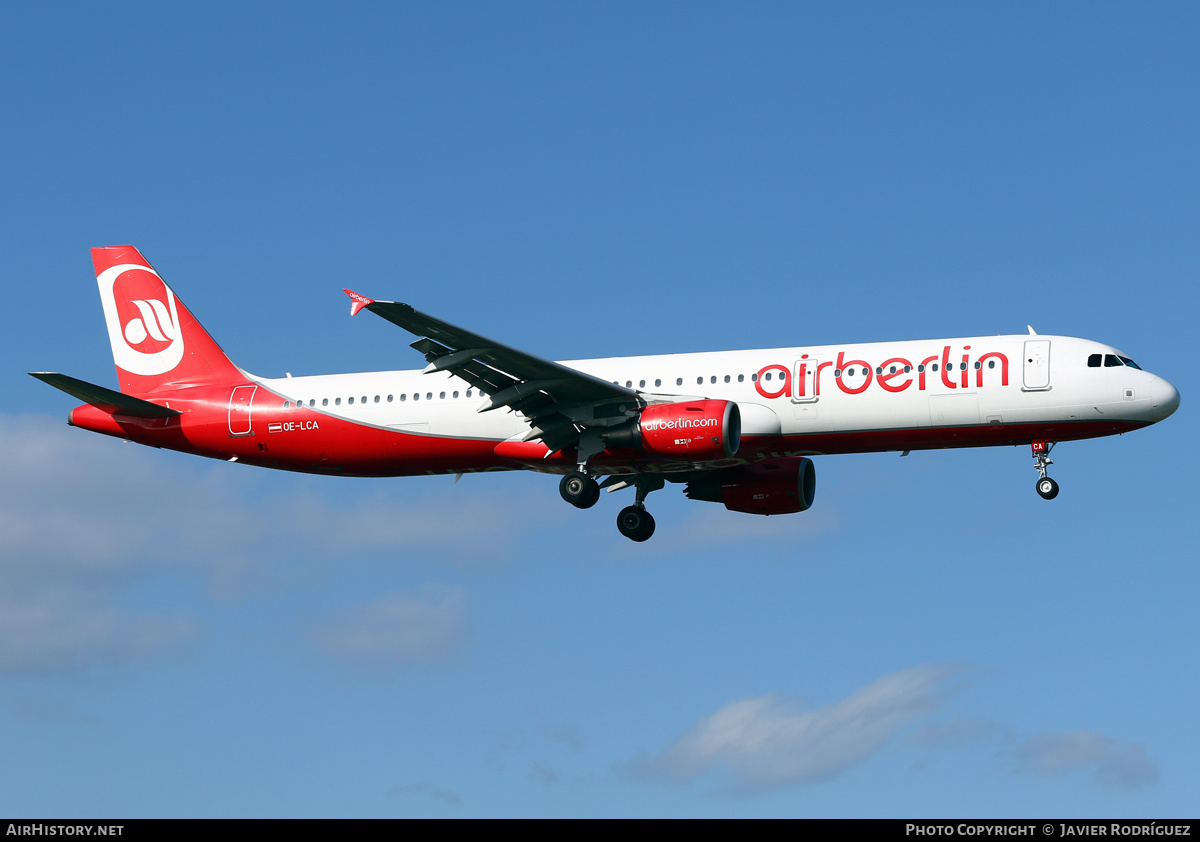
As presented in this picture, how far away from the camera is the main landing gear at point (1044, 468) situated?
123ft

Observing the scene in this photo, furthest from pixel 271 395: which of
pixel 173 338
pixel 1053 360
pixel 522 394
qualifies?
pixel 1053 360

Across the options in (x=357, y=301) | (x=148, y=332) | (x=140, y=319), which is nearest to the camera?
(x=357, y=301)

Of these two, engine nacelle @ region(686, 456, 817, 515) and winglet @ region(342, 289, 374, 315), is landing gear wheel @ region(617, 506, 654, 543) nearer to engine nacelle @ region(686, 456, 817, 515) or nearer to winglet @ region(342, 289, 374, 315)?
engine nacelle @ region(686, 456, 817, 515)

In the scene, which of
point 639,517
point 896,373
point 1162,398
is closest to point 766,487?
point 639,517

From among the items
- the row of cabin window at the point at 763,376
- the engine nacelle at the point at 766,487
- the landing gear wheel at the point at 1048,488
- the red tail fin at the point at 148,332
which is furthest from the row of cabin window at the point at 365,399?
the landing gear wheel at the point at 1048,488

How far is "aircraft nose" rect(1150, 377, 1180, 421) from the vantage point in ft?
121

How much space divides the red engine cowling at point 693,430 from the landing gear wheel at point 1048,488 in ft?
25.6

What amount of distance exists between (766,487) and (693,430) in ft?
22.7

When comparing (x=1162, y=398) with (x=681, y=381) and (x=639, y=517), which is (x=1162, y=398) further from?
(x=639, y=517)

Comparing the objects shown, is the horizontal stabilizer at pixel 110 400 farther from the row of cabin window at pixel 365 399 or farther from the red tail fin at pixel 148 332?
the row of cabin window at pixel 365 399

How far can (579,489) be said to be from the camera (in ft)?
132

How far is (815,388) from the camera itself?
37875 mm
